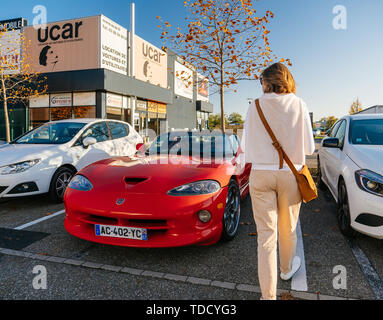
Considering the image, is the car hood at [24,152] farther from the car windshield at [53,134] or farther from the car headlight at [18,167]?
the car windshield at [53,134]

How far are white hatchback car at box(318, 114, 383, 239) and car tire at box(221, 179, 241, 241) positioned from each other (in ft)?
4.16

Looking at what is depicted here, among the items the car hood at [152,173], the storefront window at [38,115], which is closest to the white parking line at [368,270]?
the car hood at [152,173]

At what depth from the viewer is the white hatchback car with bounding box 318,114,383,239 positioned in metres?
2.94

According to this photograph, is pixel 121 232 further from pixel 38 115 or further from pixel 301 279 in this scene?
pixel 38 115

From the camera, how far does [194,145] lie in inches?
177

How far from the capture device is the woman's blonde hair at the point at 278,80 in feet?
7.09

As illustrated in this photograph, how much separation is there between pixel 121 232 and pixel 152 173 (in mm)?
737

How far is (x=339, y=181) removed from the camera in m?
3.90

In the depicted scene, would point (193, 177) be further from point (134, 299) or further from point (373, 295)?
point (373, 295)

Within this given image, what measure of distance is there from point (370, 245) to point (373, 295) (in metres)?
1.17

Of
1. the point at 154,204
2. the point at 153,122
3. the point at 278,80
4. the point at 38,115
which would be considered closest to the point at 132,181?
the point at 154,204

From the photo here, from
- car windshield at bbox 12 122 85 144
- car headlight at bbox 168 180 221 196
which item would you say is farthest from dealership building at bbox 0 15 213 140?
car headlight at bbox 168 180 221 196

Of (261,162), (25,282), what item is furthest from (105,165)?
(261,162)

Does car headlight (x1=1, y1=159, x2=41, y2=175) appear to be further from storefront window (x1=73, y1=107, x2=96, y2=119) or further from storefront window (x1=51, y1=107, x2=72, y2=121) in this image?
storefront window (x1=51, y1=107, x2=72, y2=121)
